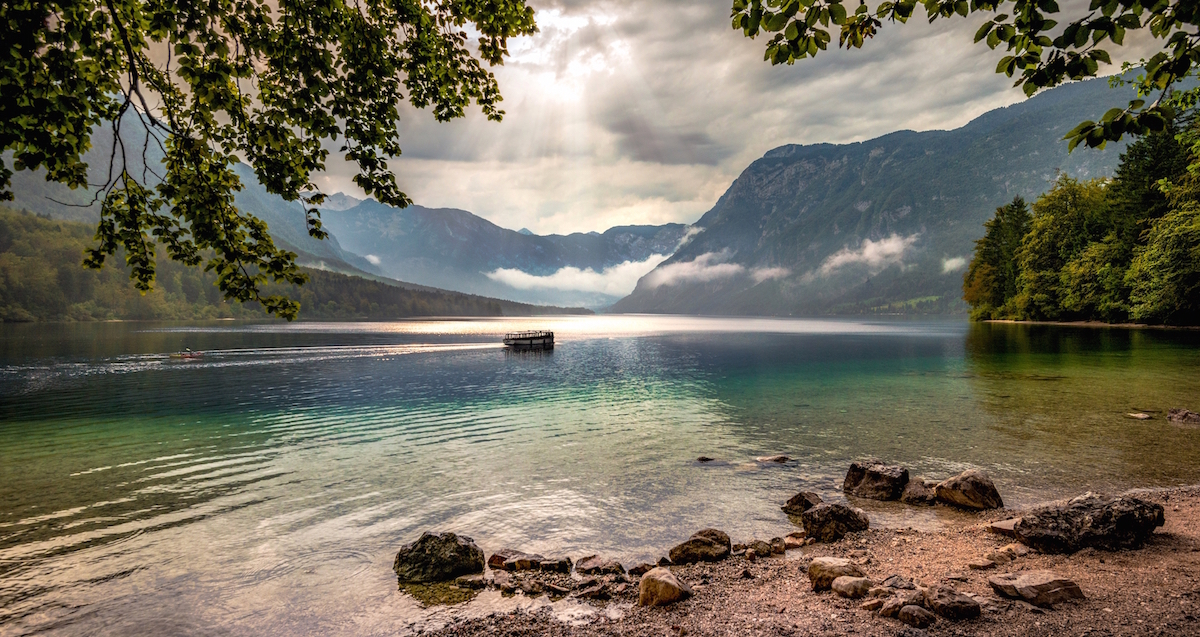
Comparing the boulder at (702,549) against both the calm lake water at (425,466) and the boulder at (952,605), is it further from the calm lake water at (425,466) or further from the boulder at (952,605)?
the boulder at (952,605)

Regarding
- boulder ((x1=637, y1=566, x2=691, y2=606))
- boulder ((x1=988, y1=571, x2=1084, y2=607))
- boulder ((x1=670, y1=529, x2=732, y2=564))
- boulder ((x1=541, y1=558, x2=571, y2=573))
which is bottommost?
boulder ((x1=541, y1=558, x2=571, y2=573))

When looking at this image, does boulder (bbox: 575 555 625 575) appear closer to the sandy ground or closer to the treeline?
the sandy ground

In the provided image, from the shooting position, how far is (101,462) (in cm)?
2119

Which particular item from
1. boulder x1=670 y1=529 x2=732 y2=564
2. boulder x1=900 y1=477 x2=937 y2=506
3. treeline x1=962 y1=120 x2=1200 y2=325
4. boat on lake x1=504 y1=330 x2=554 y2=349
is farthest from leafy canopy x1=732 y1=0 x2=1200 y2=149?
boat on lake x1=504 y1=330 x2=554 y2=349

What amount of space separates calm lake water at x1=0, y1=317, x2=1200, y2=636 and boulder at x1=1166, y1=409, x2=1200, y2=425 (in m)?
1.76

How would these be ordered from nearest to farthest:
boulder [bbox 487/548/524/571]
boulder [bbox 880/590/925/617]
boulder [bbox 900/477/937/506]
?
1. boulder [bbox 880/590/925/617]
2. boulder [bbox 487/548/524/571]
3. boulder [bbox 900/477/937/506]

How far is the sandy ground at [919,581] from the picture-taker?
7.19m

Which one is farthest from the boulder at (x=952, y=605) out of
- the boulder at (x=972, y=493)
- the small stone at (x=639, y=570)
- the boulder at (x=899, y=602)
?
the boulder at (x=972, y=493)

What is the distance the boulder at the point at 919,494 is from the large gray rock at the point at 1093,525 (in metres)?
4.14

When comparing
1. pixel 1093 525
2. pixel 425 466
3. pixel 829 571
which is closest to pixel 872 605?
pixel 829 571

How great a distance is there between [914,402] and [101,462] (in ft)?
142

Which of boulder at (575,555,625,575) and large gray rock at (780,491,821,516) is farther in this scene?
large gray rock at (780,491,821,516)

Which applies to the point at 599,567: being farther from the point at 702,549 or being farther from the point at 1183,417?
the point at 1183,417

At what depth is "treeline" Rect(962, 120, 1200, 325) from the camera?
56906 millimetres
